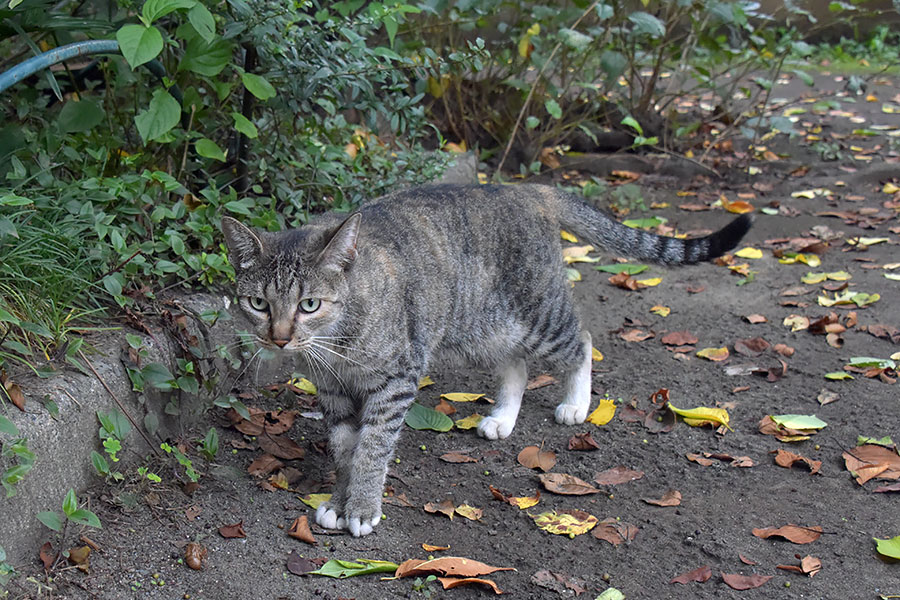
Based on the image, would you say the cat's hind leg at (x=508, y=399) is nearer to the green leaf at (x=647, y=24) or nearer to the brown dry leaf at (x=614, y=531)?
the brown dry leaf at (x=614, y=531)

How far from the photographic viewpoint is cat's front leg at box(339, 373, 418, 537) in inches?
126

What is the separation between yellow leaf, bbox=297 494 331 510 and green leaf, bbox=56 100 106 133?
1.74m

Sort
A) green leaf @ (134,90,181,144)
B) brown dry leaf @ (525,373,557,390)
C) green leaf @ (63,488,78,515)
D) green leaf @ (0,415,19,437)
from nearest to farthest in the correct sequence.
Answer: green leaf @ (0,415,19,437) < green leaf @ (63,488,78,515) < green leaf @ (134,90,181,144) < brown dry leaf @ (525,373,557,390)

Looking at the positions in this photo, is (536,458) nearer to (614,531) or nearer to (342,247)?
(614,531)

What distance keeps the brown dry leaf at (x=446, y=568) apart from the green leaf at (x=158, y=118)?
1792mm

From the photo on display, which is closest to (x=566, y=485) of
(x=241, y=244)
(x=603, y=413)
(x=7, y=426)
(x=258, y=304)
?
(x=603, y=413)

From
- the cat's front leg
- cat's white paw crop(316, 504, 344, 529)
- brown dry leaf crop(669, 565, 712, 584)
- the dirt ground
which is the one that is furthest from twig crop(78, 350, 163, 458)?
brown dry leaf crop(669, 565, 712, 584)

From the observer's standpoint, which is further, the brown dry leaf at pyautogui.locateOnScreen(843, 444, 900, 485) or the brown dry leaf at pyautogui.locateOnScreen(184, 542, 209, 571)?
the brown dry leaf at pyautogui.locateOnScreen(843, 444, 900, 485)

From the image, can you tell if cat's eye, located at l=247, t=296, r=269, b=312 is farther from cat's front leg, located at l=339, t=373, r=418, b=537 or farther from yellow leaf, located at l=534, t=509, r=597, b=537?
yellow leaf, located at l=534, t=509, r=597, b=537

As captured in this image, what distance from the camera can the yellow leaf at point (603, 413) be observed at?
13.1ft

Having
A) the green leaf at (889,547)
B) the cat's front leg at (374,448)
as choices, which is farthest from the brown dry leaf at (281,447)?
the green leaf at (889,547)

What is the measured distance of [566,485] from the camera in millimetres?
3461

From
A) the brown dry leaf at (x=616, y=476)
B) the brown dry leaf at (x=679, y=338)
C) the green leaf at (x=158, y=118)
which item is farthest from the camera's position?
the brown dry leaf at (x=679, y=338)

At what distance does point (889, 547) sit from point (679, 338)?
1.94 metres
